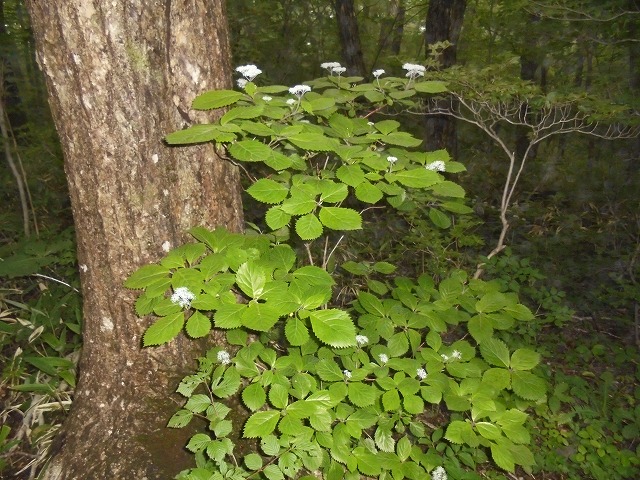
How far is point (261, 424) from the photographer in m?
1.34

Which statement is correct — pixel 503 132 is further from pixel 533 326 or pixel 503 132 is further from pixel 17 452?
pixel 17 452

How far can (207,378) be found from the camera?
1.58 m

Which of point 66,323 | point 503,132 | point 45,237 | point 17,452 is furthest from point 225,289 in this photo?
point 503,132

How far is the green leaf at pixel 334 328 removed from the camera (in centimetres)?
120

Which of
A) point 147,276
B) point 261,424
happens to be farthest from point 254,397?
point 147,276

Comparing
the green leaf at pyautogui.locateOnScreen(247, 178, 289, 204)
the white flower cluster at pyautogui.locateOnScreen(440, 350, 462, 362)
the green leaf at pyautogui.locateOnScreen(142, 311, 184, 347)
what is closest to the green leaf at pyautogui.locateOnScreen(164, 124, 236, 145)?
the green leaf at pyautogui.locateOnScreen(247, 178, 289, 204)

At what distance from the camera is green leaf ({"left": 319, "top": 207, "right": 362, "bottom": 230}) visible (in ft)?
4.03

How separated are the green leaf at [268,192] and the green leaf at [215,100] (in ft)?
0.92

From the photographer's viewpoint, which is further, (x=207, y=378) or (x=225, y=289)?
(x=207, y=378)

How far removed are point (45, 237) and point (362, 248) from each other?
3017mm

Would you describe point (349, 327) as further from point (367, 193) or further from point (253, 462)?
point (253, 462)

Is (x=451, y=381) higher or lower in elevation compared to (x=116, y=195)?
lower

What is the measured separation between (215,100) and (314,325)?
79cm

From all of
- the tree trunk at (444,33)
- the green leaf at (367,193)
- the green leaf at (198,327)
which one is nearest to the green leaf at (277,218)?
the green leaf at (367,193)
